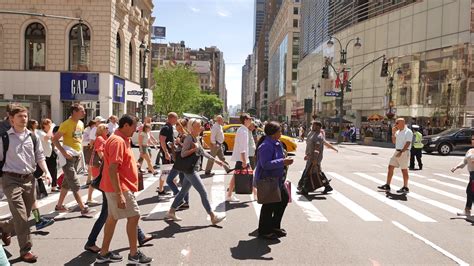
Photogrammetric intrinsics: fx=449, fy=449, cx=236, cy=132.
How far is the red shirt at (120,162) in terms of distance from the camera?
16.4 feet

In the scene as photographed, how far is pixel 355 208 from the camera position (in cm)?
905

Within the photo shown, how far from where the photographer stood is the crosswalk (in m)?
8.34

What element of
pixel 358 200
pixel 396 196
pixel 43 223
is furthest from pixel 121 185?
pixel 396 196

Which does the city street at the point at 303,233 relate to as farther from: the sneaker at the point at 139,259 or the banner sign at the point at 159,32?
the banner sign at the point at 159,32

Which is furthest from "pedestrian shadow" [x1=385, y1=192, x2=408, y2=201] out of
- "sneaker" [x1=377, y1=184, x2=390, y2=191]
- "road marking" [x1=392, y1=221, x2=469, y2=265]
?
"road marking" [x1=392, y1=221, x2=469, y2=265]

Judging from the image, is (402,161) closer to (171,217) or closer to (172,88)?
(171,217)

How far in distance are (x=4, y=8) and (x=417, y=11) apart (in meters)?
37.8

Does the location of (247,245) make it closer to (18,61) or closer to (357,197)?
(357,197)

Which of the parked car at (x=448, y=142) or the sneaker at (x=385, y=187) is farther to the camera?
the parked car at (x=448, y=142)

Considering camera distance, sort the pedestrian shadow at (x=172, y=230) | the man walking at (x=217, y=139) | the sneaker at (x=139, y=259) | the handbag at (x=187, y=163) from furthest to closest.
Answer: the man walking at (x=217, y=139) < the handbag at (x=187, y=163) < the pedestrian shadow at (x=172, y=230) < the sneaker at (x=139, y=259)

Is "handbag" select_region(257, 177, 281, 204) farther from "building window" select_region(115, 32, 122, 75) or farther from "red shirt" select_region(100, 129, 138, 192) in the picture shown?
"building window" select_region(115, 32, 122, 75)

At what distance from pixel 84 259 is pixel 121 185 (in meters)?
1.16

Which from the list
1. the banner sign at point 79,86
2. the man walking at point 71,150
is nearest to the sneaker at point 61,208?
the man walking at point 71,150

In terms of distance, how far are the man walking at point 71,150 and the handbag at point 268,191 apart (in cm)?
327
